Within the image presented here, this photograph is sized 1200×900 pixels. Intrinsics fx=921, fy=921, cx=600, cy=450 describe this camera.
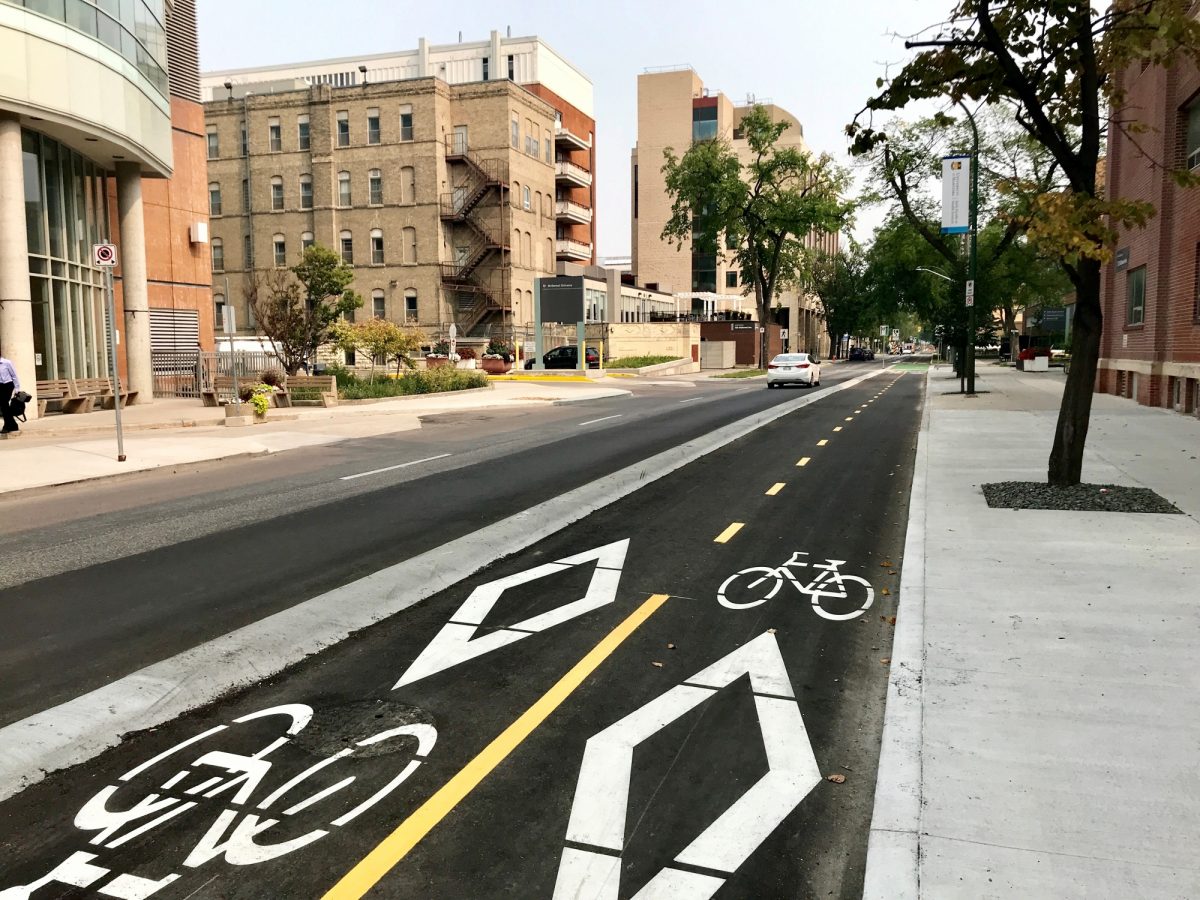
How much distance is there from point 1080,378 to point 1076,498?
1.43m

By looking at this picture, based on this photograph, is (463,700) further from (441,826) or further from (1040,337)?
(1040,337)

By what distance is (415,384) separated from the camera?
3516 centimetres

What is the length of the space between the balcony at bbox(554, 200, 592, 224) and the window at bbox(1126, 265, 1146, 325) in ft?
164

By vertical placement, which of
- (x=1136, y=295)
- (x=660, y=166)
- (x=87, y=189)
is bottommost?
(x=1136, y=295)

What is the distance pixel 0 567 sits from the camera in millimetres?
8508

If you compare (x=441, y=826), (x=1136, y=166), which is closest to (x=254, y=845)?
(x=441, y=826)

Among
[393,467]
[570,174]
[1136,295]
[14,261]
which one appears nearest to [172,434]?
[14,261]

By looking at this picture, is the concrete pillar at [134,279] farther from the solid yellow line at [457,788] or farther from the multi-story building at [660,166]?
the multi-story building at [660,166]

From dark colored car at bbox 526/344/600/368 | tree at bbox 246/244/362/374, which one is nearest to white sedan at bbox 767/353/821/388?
dark colored car at bbox 526/344/600/368

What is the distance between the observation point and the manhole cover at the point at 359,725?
4.63 m

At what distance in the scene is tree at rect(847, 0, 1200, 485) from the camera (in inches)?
389

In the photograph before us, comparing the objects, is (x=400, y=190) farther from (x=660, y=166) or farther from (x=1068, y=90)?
(x=1068, y=90)

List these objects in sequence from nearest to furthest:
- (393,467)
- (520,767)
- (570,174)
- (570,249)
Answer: (520,767)
(393,467)
(570,174)
(570,249)

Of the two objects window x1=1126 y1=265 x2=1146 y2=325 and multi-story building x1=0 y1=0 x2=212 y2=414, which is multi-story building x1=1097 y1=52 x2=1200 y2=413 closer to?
window x1=1126 y1=265 x2=1146 y2=325
